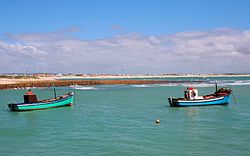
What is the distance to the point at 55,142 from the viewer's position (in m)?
17.1

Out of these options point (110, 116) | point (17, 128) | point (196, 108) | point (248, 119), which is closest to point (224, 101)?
point (196, 108)

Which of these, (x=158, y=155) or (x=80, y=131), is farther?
(x=80, y=131)

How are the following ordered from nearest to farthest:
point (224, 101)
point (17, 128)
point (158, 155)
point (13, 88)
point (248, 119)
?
point (158, 155)
point (17, 128)
point (248, 119)
point (224, 101)
point (13, 88)

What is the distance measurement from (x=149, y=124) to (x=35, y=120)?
316 inches

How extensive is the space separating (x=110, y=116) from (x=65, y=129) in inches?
231

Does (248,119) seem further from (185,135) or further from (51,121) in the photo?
Answer: (51,121)

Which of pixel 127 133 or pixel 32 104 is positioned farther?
pixel 32 104

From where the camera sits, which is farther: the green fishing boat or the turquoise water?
the green fishing boat

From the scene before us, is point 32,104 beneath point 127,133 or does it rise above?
above

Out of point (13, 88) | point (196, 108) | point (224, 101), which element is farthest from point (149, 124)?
point (13, 88)

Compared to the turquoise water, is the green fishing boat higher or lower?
higher

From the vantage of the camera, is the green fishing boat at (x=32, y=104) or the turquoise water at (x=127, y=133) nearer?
the turquoise water at (x=127, y=133)

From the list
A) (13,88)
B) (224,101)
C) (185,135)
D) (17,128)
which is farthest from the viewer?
(13,88)

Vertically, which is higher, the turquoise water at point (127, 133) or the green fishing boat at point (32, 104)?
the green fishing boat at point (32, 104)
